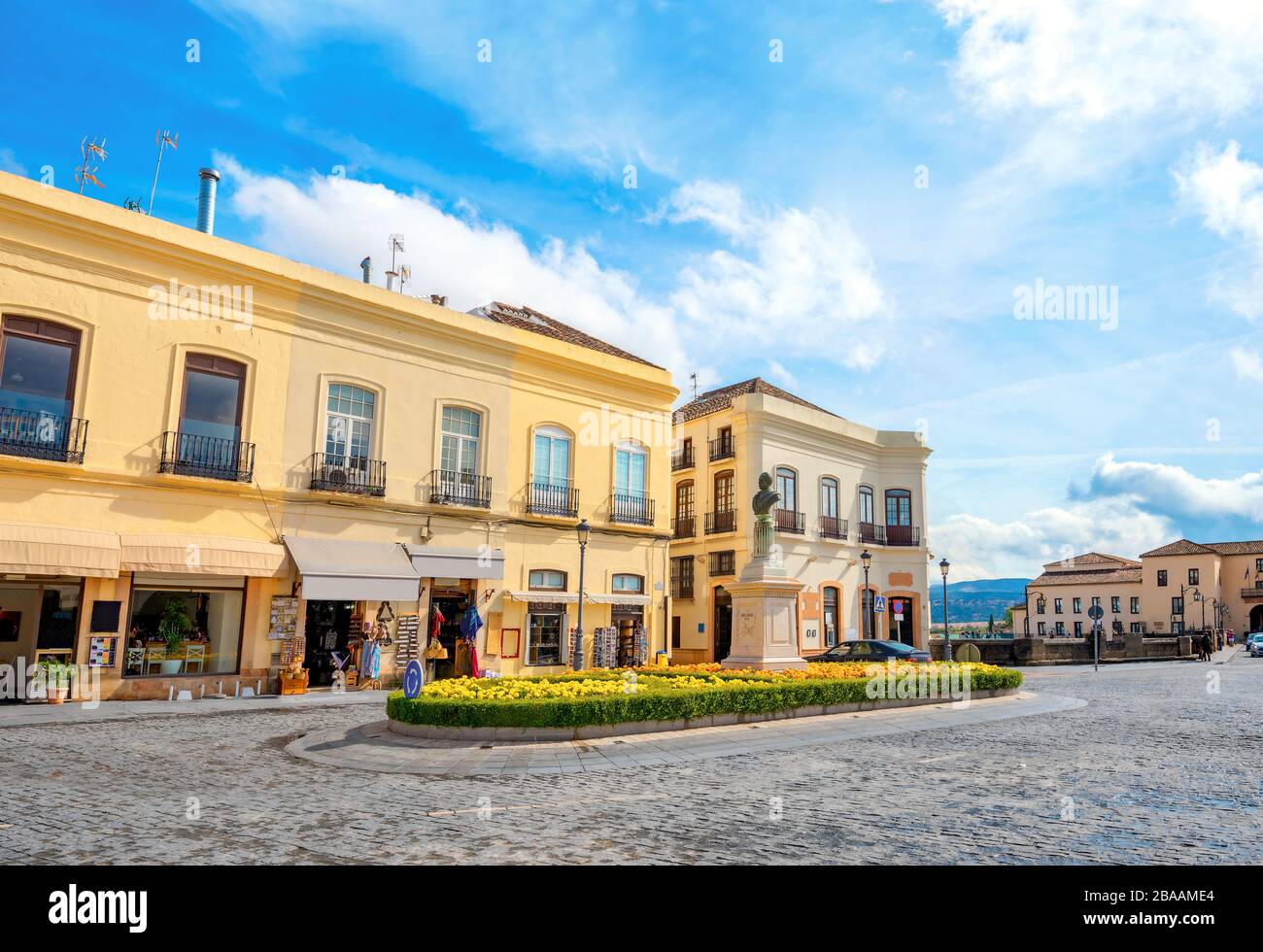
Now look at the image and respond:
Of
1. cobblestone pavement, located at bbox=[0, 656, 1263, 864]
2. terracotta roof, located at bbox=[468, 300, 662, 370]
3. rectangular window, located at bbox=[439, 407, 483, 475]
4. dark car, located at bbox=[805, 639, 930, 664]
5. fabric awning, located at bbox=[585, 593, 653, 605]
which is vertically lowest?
cobblestone pavement, located at bbox=[0, 656, 1263, 864]

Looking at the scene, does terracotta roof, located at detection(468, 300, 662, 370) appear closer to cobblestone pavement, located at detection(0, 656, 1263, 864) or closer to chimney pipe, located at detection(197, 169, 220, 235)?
chimney pipe, located at detection(197, 169, 220, 235)

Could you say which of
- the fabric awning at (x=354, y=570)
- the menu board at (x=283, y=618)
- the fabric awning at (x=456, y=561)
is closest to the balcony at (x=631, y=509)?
the fabric awning at (x=456, y=561)

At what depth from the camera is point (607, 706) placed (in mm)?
12211

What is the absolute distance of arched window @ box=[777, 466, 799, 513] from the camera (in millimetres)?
33719

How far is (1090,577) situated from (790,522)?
224ft

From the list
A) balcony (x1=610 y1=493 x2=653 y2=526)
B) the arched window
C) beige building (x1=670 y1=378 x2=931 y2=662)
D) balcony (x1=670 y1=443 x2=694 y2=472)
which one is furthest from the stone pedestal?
balcony (x1=670 y1=443 x2=694 y2=472)

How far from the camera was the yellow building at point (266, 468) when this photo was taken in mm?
16453

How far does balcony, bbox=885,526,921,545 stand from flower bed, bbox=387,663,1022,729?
64.9 feet

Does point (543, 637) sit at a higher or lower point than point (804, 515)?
lower

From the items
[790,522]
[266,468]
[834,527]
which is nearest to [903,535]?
[834,527]

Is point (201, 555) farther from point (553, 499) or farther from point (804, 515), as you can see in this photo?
point (804, 515)
